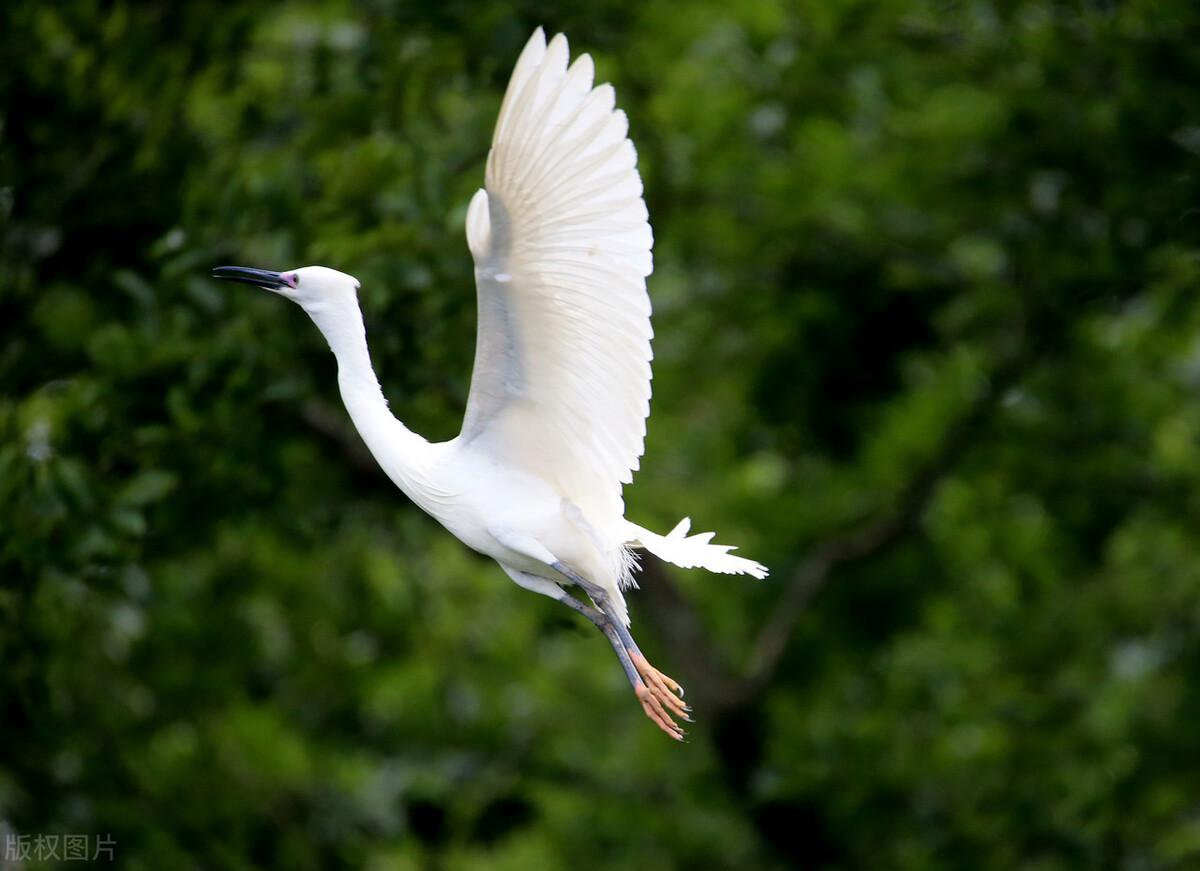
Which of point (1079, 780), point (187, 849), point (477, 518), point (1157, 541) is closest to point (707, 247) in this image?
point (1157, 541)

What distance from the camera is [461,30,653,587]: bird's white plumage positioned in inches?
127

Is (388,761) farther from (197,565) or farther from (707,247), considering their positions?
(707,247)

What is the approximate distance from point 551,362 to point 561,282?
206 millimetres

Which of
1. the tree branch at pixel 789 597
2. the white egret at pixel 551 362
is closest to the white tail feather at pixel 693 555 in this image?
the white egret at pixel 551 362

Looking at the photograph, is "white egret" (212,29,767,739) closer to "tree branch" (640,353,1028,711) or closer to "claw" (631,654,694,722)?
"claw" (631,654,694,722)

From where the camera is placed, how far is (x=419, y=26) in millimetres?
5727

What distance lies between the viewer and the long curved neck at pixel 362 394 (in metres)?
3.72

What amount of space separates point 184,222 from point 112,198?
615mm

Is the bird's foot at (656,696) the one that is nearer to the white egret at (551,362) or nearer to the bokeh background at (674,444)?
the white egret at (551,362)

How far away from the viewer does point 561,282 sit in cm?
343

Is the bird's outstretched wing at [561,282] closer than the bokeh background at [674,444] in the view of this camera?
Yes

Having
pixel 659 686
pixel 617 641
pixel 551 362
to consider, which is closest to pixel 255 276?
pixel 551 362

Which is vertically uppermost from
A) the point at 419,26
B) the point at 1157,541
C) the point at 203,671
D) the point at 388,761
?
the point at 419,26

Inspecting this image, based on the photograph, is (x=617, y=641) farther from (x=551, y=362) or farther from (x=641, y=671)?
(x=551, y=362)
